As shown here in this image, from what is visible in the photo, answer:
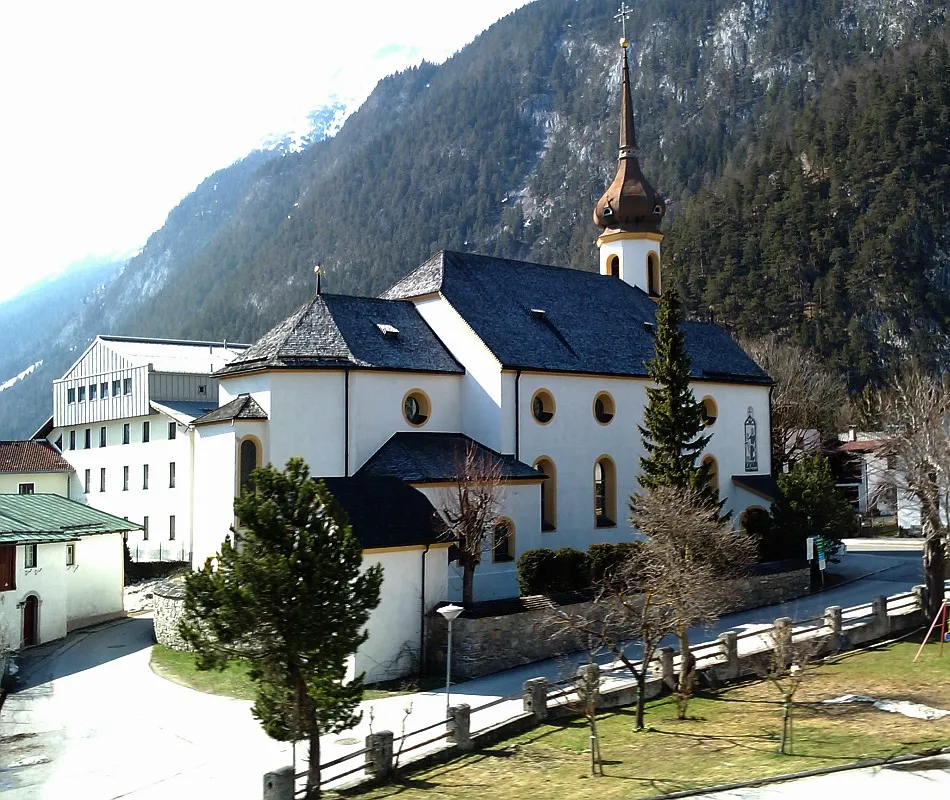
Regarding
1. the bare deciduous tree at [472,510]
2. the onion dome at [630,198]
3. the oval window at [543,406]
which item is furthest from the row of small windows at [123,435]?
the bare deciduous tree at [472,510]

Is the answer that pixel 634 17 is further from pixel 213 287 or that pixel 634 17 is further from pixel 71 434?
pixel 71 434

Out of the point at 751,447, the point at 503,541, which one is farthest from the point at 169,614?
the point at 751,447

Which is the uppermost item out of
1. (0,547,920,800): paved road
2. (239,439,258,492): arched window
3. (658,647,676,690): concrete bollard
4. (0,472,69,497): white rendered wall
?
(239,439,258,492): arched window

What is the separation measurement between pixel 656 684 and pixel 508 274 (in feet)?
67.6

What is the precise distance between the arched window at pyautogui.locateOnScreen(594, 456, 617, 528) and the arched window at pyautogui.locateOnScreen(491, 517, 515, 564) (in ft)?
21.6

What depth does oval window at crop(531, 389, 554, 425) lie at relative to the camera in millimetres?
36906

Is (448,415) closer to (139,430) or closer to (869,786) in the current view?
(869,786)

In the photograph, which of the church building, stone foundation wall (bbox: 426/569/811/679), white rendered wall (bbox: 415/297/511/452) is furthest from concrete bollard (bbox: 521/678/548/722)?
white rendered wall (bbox: 415/297/511/452)

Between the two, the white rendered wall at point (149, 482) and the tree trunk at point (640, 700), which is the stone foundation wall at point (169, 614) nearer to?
the tree trunk at point (640, 700)

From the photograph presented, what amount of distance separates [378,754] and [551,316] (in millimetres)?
23657

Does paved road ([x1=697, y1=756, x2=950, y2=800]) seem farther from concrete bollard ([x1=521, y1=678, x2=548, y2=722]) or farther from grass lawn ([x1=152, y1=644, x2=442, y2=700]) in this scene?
grass lawn ([x1=152, y1=644, x2=442, y2=700])

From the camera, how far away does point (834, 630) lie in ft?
91.9

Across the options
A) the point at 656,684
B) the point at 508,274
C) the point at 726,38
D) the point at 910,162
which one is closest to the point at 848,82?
the point at 910,162

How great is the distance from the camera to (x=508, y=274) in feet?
136
